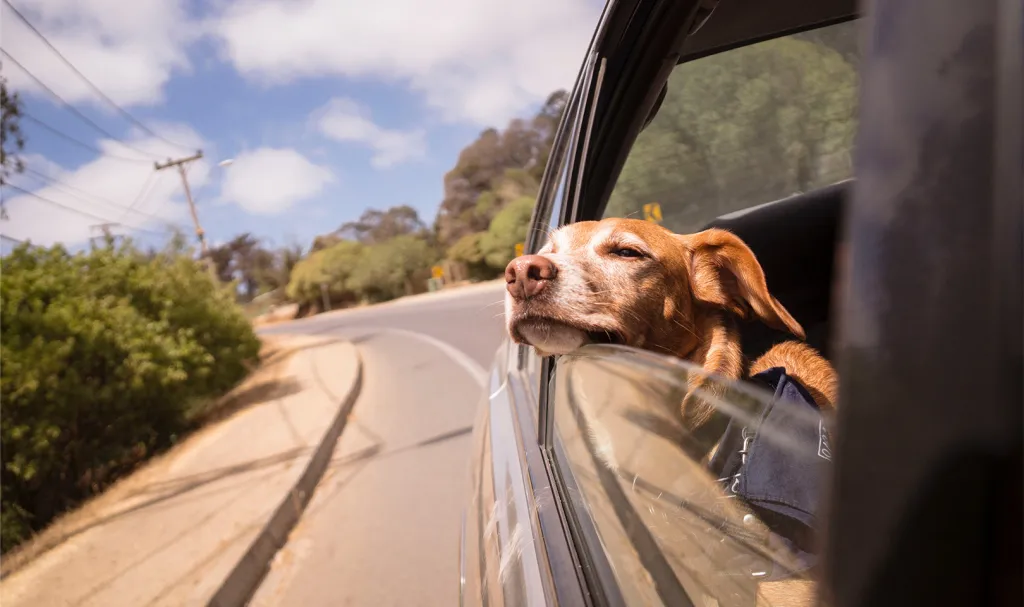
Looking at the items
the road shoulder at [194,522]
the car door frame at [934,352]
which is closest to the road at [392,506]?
the road shoulder at [194,522]

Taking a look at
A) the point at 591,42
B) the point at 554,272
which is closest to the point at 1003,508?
the point at 554,272

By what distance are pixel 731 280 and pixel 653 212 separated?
21.2 inches

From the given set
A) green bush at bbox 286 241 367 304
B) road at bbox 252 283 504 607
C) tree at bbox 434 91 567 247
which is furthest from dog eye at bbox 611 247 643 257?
green bush at bbox 286 241 367 304

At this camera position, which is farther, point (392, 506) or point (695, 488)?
point (392, 506)

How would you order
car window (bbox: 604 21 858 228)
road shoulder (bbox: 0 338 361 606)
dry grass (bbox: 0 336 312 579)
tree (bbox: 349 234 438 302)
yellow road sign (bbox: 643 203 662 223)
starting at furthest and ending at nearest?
1. tree (bbox: 349 234 438 302)
2. dry grass (bbox: 0 336 312 579)
3. road shoulder (bbox: 0 338 361 606)
4. car window (bbox: 604 21 858 228)
5. yellow road sign (bbox: 643 203 662 223)

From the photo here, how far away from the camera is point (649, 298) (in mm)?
1513

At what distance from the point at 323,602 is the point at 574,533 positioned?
8.77 feet

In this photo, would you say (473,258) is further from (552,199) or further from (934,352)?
(934,352)

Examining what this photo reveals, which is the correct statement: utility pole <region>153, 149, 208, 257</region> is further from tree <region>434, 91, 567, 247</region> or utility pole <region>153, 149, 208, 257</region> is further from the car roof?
the car roof

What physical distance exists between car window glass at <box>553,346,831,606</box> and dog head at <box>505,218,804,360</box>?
4.4 inches

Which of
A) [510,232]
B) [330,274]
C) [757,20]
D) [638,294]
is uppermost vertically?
[330,274]

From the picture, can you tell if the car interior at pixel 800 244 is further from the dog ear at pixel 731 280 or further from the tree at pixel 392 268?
the tree at pixel 392 268

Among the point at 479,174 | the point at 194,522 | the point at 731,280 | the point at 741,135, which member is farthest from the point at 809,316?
the point at 479,174

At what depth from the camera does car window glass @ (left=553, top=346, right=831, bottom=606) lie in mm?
723
